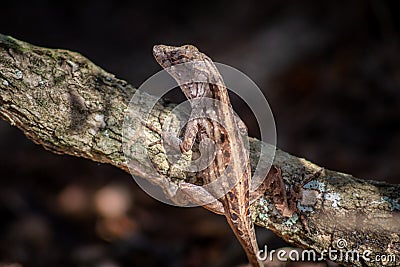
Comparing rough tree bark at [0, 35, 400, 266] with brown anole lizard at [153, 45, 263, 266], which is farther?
brown anole lizard at [153, 45, 263, 266]

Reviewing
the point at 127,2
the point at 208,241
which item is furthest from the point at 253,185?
the point at 127,2

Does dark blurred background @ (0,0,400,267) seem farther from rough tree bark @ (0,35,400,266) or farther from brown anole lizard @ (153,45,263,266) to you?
rough tree bark @ (0,35,400,266)

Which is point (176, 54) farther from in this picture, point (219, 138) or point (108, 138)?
point (108, 138)

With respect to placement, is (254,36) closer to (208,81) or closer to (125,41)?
(125,41)

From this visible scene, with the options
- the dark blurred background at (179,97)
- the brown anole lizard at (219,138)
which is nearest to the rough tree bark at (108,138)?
the brown anole lizard at (219,138)

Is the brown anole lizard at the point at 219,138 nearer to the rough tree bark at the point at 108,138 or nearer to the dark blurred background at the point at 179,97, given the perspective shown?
the rough tree bark at the point at 108,138

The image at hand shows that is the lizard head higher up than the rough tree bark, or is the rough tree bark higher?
the lizard head

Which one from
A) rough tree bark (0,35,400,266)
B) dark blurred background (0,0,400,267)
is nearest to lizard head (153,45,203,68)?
rough tree bark (0,35,400,266)

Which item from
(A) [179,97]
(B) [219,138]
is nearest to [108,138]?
(B) [219,138]
